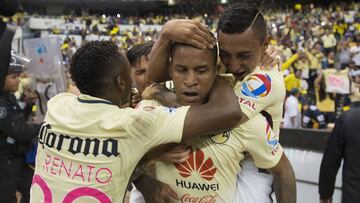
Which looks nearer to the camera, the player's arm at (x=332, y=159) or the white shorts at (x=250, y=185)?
the white shorts at (x=250, y=185)

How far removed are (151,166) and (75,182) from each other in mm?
359

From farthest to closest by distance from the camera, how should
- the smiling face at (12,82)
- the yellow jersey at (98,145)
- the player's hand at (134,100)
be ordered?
the smiling face at (12,82), the player's hand at (134,100), the yellow jersey at (98,145)

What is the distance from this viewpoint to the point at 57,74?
4.46m

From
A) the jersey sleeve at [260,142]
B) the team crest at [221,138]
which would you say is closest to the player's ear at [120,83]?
the team crest at [221,138]

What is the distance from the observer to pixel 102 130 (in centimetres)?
176

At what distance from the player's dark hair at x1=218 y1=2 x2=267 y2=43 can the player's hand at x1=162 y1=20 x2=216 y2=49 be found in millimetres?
A: 110

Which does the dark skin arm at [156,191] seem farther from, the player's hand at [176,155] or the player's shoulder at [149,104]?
the player's shoulder at [149,104]

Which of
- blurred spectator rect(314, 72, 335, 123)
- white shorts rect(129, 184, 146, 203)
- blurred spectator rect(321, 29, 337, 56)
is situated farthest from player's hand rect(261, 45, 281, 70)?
blurred spectator rect(321, 29, 337, 56)

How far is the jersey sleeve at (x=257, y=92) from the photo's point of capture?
1920 mm

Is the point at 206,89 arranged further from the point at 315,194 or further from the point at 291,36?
the point at 291,36

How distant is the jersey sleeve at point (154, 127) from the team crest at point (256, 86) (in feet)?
1.01

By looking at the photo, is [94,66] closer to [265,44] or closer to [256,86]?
[256,86]

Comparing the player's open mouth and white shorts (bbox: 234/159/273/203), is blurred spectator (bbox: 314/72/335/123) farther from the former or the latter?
the player's open mouth

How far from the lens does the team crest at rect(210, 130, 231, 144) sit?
1.94m
